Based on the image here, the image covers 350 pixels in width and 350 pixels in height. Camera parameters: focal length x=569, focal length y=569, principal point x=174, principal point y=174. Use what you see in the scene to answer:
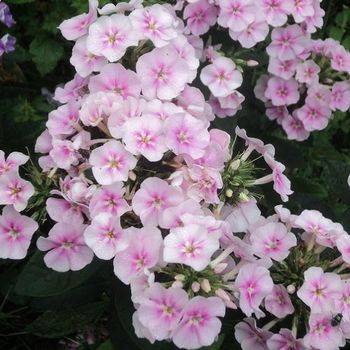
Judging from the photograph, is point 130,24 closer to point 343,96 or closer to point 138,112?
point 138,112

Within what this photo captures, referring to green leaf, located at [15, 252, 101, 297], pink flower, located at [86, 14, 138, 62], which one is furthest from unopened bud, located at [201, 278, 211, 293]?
pink flower, located at [86, 14, 138, 62]

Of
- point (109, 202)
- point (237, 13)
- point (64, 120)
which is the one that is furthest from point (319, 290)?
point (237, 13)

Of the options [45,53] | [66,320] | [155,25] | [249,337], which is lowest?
[66,320]

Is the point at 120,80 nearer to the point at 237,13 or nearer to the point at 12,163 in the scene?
the point at 12,163

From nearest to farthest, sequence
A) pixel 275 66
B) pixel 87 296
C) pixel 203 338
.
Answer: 1. pixel 203 338
2. pixel 87 296
3. pixel 275 66

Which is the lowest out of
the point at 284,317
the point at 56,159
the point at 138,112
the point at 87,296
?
the point at 87,296

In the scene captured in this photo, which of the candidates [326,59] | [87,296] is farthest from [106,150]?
[326,59]
